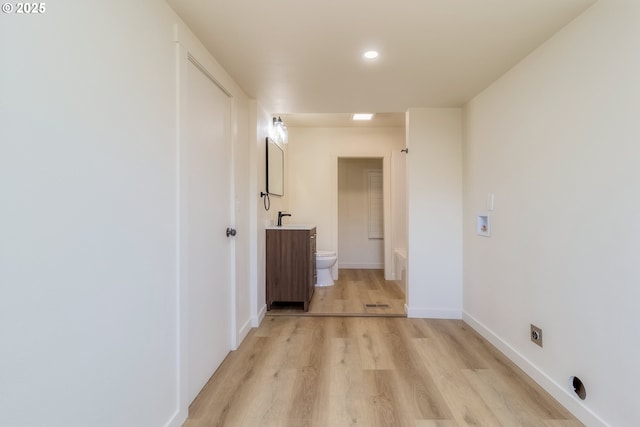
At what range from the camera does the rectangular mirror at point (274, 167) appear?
325cm

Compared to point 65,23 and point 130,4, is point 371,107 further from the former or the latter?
point 65,23

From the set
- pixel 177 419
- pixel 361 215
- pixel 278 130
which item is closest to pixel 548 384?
pixel 177 419

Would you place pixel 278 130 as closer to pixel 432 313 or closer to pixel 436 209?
pixel 436 209

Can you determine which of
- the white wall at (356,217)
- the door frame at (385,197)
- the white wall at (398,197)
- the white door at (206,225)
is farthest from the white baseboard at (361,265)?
the white door at (206,225)

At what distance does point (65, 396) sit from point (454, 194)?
122 inches

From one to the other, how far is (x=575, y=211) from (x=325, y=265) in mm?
2936

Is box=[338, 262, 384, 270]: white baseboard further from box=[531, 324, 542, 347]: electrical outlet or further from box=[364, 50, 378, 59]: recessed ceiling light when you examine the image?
box=[364, 50, 378, 59]: recessed ceiling light

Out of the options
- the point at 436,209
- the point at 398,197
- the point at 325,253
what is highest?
the point at 398,197

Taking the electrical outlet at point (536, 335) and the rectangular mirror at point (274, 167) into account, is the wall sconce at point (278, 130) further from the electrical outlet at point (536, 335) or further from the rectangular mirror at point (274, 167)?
the electrical outlet at point (536, 335)

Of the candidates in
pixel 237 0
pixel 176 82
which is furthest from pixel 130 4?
pixel 237 0

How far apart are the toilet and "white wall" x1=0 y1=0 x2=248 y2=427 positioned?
8.93 ft

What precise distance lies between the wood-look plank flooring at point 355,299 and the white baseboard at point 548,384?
92cm

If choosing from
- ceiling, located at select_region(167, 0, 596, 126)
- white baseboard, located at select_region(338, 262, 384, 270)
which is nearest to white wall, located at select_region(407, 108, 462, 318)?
ceiling, located at select_region(167, 0, 596, 126)

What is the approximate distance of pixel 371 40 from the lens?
1800 millimetres
